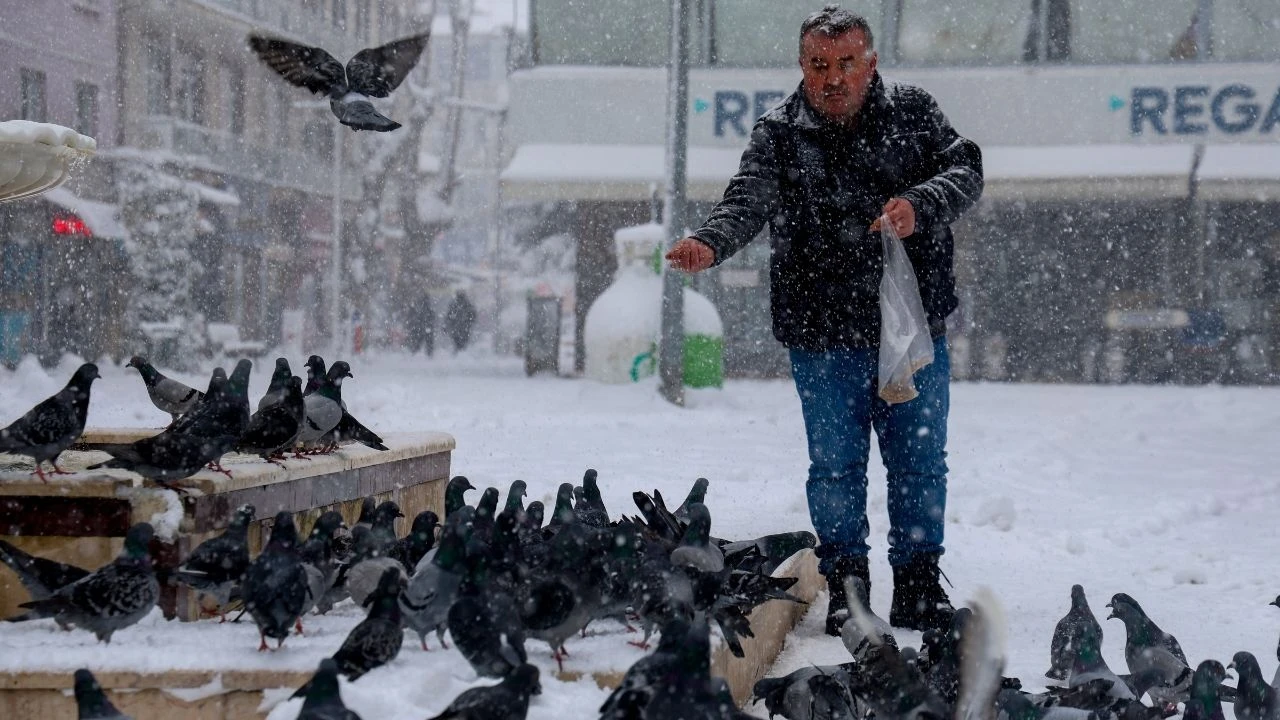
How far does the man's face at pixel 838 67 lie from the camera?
4.34 metres

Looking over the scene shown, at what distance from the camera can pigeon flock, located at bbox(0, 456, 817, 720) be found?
2713mm

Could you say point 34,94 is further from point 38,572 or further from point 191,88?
point 38,572

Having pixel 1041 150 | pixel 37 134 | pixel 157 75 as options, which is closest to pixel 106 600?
pixel 37 134

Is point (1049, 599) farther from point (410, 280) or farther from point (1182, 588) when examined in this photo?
point (410, 280)

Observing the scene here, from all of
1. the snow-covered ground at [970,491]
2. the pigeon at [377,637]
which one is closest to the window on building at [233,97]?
the snow-covered ground at [970,491]

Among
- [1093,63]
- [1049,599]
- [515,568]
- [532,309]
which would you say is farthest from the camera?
[532,309]

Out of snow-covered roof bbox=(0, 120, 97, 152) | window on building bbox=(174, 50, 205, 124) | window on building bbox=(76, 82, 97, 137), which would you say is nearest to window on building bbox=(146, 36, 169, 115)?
window on building bbox=(174, 50, 205, 124)

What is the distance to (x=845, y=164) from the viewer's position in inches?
181

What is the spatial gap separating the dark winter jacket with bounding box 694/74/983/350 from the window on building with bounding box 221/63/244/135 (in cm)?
3292

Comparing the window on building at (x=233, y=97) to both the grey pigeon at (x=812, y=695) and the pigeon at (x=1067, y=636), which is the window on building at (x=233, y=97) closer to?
the pigeon at (x=1067, y=636)

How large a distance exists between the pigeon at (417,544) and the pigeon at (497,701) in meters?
1.30

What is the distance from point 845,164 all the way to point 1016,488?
195 inches

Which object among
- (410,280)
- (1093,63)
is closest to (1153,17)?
(1093,63)

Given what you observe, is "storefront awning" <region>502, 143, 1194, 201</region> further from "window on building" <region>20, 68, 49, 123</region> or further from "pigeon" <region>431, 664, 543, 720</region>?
"pigeon" <region>431, 664, 543, 720</region>
